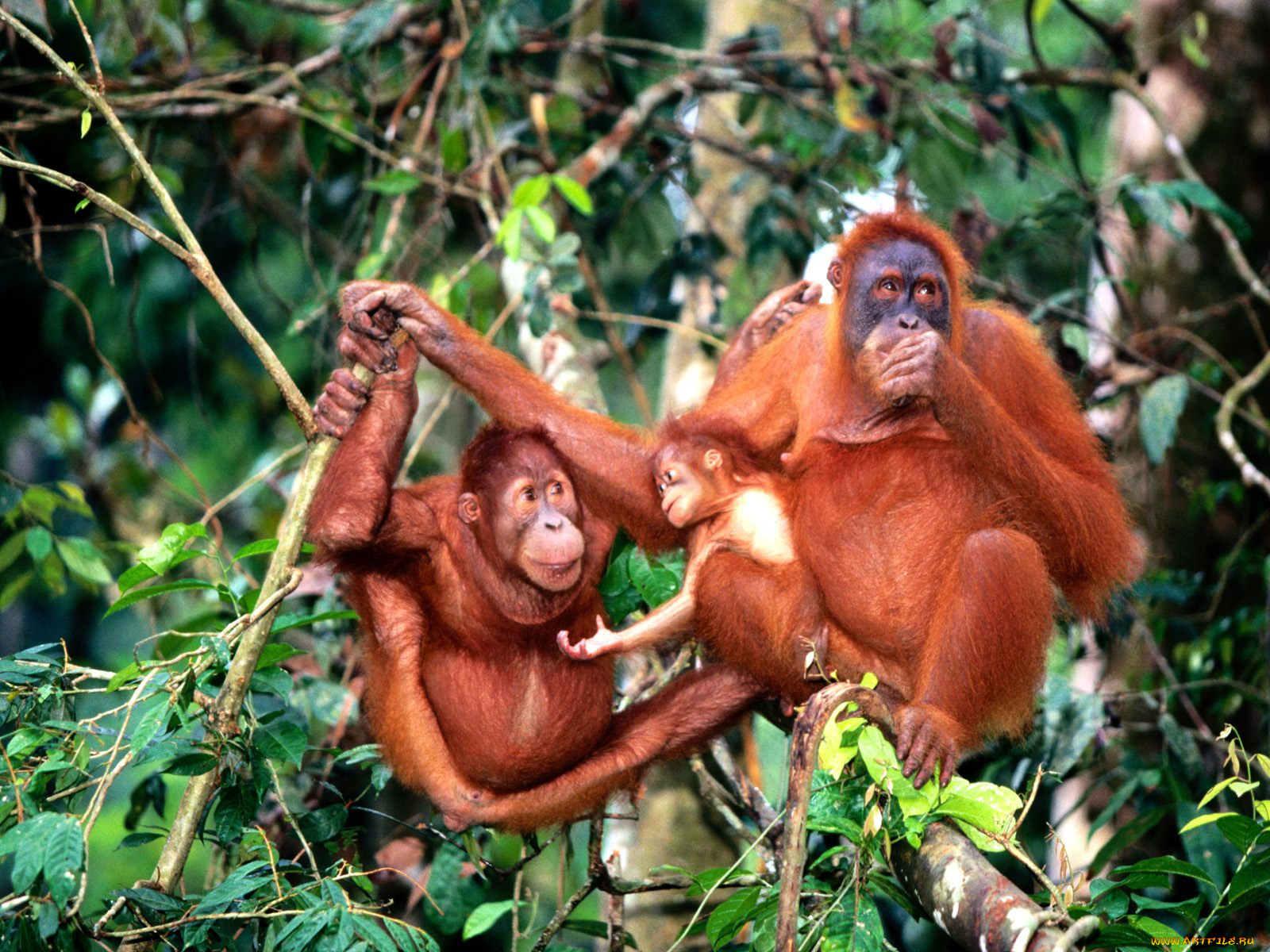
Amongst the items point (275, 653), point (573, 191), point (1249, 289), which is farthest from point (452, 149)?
point (1249, 289)

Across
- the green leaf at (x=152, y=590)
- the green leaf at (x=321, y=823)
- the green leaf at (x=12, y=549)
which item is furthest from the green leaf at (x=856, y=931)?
the green leaf at (x=12, y=549)

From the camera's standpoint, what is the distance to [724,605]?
3850 mm

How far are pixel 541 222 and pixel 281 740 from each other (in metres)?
2.11

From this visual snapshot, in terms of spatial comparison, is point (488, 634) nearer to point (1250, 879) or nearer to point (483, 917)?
point (483, 917)

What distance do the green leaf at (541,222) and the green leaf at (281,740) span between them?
6.60 feet

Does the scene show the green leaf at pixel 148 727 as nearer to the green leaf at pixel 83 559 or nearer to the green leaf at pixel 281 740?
the green leaf at pixel 281 740

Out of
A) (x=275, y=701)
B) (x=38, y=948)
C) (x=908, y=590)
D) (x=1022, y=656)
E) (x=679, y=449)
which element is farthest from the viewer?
(x=275, y=701)

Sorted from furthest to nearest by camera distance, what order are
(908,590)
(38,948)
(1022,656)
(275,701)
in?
(275,701)
(908,590)
(1022,656)
(38,948)

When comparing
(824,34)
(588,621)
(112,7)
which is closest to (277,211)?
(112,7)

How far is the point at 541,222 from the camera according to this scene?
445 cm

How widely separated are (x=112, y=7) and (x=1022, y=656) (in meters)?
4.76

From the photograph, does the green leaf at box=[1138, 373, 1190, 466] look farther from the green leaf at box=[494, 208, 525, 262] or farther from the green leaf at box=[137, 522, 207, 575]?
the green leaf at box=[137, 522, 207, 575]

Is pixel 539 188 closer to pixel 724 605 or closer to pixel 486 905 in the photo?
pixel 724 605

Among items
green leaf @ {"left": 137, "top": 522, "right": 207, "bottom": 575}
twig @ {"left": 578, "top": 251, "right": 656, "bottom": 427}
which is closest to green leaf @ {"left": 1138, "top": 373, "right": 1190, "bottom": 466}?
twig @ {"left": 578, "top": 251, "right": 656, "bottom": 427}
